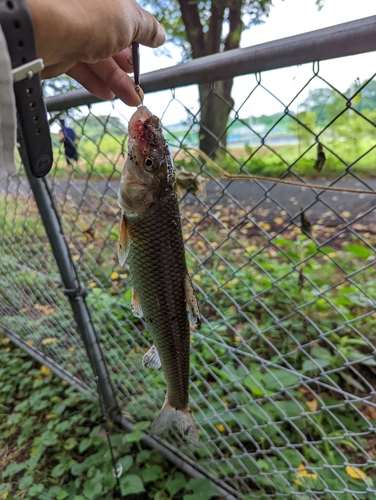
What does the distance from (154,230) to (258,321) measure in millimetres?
2250

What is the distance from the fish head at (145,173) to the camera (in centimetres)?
95

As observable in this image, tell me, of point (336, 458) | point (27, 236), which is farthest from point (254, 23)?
point (336, 458)

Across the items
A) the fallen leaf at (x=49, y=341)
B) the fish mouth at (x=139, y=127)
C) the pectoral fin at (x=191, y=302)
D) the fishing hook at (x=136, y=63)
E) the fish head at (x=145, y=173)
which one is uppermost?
the fishing hook at (x=136, y=63)

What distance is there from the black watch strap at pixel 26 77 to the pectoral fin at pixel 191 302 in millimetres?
526

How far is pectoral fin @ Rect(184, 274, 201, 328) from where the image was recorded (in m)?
0.96

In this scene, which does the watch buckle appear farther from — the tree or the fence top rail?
the tree

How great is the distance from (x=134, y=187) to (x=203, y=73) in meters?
0.52

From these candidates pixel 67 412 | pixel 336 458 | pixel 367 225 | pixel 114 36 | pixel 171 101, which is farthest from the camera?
pixel 367 225

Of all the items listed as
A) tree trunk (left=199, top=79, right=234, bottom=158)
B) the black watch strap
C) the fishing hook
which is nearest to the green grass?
tree trunk (left=199, top=79, right=234, bottom=158)

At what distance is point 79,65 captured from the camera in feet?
4.13

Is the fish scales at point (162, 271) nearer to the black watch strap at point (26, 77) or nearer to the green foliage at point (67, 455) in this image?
the black watch strap at point (26, 77)

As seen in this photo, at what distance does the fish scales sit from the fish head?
0.03 m

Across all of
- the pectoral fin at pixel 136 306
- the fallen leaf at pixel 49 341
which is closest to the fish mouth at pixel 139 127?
the pectoral fin at pixel 136 306

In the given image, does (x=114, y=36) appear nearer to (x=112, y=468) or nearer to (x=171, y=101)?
(x=171, y=101)
